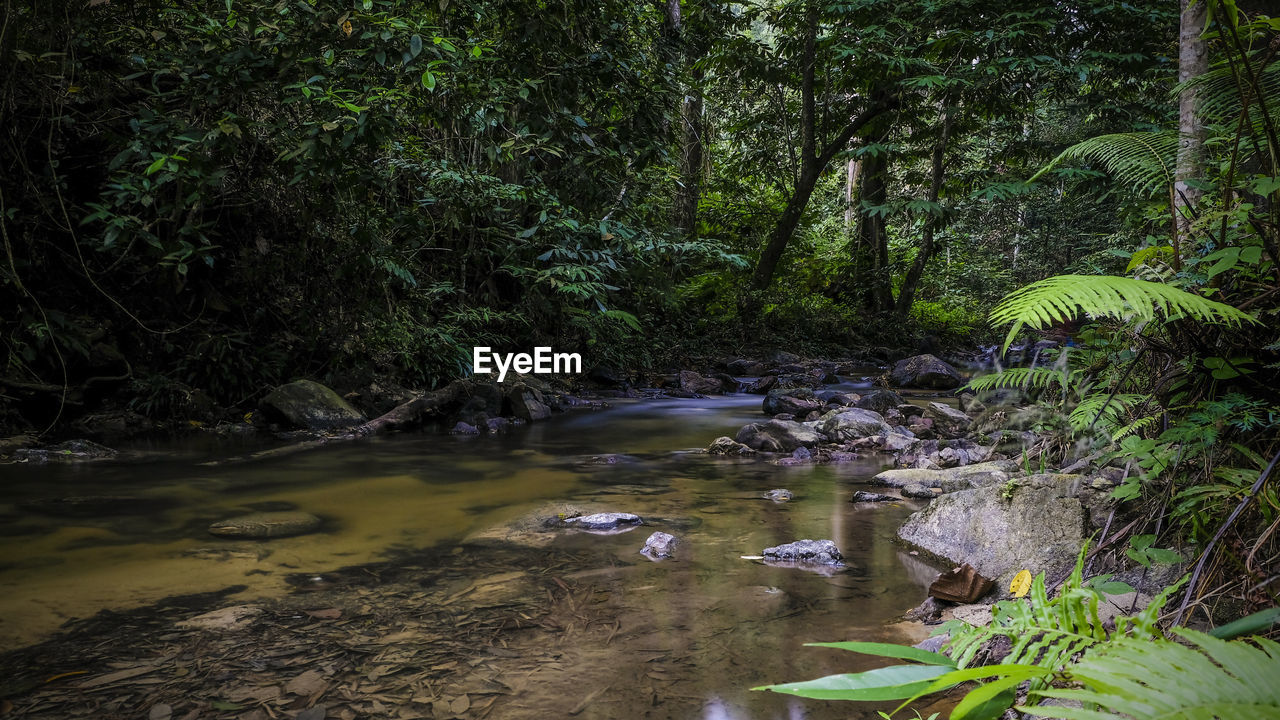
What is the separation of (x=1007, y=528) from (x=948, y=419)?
4316 mm

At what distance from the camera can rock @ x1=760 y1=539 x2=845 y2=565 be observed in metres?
3.46

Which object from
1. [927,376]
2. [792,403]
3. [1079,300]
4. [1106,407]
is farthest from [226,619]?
[927,376]

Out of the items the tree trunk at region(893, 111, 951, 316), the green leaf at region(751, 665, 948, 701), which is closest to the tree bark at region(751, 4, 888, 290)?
the tree trunk at region(893, 111, 951, 316)

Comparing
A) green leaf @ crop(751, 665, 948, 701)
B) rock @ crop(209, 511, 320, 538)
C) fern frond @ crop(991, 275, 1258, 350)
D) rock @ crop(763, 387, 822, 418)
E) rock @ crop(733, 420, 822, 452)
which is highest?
fern frond @ crop(991, 275, 1258, 350)

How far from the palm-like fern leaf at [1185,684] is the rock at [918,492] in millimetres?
4039

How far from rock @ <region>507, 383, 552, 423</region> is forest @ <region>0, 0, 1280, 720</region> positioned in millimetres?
64

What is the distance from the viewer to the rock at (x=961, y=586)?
9.18 ft

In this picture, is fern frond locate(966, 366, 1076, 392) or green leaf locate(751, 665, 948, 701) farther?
fern frond locate(966, 366, 1076, 392)

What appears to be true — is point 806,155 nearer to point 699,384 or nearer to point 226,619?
point 699,384

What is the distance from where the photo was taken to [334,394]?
789cm

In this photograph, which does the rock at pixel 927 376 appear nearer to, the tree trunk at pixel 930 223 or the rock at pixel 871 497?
the tree trunk at pixel 930 223

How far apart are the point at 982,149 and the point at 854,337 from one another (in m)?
6.44

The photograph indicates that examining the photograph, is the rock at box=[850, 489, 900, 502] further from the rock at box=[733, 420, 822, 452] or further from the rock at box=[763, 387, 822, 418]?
the rock at box=[763, 387, 822, 418]

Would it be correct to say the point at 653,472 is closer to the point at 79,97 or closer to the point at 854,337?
the point at 79,97
